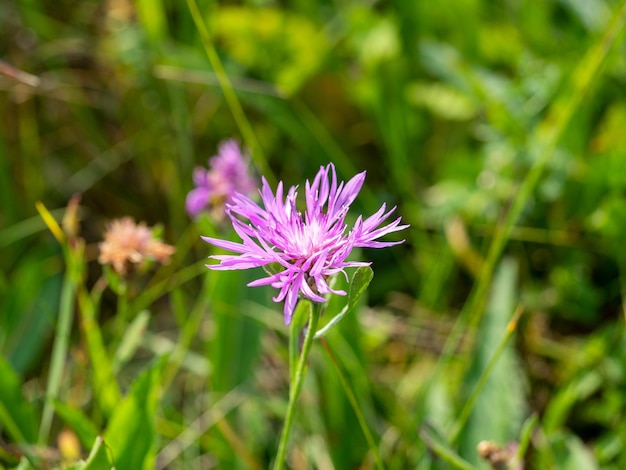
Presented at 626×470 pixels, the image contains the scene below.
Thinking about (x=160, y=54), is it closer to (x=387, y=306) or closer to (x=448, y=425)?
(x=387, y=306)

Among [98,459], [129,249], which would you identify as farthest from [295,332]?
[129,249]

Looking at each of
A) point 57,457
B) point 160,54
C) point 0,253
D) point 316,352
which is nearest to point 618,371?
point 316,352

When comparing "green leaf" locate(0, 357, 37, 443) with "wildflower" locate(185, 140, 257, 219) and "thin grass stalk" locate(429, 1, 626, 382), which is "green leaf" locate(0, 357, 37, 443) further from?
"thin grass stalk" locate(429, 1, 626, 382)

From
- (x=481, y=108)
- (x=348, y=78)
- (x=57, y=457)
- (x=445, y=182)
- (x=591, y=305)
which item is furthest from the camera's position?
(x=348, y=78)

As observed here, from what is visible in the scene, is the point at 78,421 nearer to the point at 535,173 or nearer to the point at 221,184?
the point at 221,184

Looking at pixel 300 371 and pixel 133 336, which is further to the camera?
pixel 133 336

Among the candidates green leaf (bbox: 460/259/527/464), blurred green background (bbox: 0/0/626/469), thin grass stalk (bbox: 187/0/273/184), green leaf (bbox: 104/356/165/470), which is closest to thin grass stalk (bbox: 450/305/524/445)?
blurred green background (bbox: 0/0/626/469)
